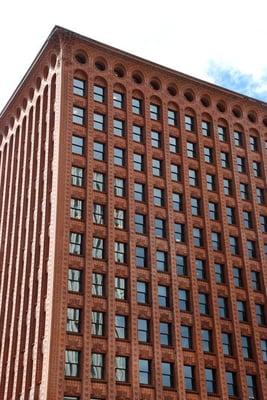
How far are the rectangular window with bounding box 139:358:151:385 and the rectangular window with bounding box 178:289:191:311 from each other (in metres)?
6.29

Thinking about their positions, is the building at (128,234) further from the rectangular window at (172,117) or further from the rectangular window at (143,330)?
the rectangular window at (172,117)

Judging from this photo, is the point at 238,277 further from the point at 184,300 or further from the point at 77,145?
the point at 77,145

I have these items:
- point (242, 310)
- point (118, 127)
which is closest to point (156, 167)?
point (118, 127)

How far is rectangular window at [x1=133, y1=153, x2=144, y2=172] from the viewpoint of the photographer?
194ft

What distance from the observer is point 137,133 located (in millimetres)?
61219

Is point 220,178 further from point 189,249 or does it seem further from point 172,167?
point 189,249

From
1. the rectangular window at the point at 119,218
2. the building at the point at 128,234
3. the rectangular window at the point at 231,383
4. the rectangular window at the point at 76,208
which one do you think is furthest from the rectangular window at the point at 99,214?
the rectangular window at the point at 231,383

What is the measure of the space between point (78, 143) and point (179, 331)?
1817cm

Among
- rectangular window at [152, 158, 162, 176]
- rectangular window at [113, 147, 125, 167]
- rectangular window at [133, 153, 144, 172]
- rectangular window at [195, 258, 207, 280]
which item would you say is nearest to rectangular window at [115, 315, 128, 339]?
rectangular window at [195, 258, 207, 280]

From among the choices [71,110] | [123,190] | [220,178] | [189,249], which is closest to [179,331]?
[189,249]

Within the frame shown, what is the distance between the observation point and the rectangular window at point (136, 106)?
6224 cm

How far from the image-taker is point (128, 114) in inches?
2404

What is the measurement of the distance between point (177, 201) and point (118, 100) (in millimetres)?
11052

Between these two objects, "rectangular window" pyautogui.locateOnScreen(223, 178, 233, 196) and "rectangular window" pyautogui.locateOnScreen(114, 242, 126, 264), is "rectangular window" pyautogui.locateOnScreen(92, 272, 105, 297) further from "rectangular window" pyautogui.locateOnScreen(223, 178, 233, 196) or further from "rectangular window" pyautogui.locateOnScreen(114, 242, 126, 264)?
"rectangular window" pyautogui.locateOnScreen(223, 178, 233, 196)
